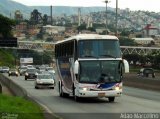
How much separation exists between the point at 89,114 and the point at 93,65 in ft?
24.2

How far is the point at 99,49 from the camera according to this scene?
29.5 meters

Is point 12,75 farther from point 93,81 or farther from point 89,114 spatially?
point 89,114

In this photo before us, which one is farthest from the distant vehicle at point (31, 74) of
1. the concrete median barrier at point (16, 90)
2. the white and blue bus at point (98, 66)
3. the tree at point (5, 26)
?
the white and blue bus at point (98, 66)

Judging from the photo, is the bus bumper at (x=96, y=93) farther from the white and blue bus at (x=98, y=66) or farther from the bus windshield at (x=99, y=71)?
the bus windshield at (x=99, y=71)

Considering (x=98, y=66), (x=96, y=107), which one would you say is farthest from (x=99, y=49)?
(x=96, y=107)

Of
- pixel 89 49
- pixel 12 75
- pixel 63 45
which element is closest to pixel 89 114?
pixel 89 49

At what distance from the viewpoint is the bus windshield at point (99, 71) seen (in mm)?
29141

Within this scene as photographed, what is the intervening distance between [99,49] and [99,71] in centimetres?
116

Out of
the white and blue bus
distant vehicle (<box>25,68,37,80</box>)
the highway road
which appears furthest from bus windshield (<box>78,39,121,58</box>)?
distant vehicle (<box>25,68,37,80</box>)

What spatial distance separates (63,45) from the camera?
34.0 meters

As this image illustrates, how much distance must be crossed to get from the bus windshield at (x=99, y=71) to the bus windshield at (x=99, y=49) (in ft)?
1.18

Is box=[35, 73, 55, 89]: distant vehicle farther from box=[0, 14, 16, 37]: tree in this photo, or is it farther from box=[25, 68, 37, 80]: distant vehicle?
box=[0, 14, 16, 37]: tree

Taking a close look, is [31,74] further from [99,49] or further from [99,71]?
[99,71]

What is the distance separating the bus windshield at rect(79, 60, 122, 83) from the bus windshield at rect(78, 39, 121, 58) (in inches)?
14.2
